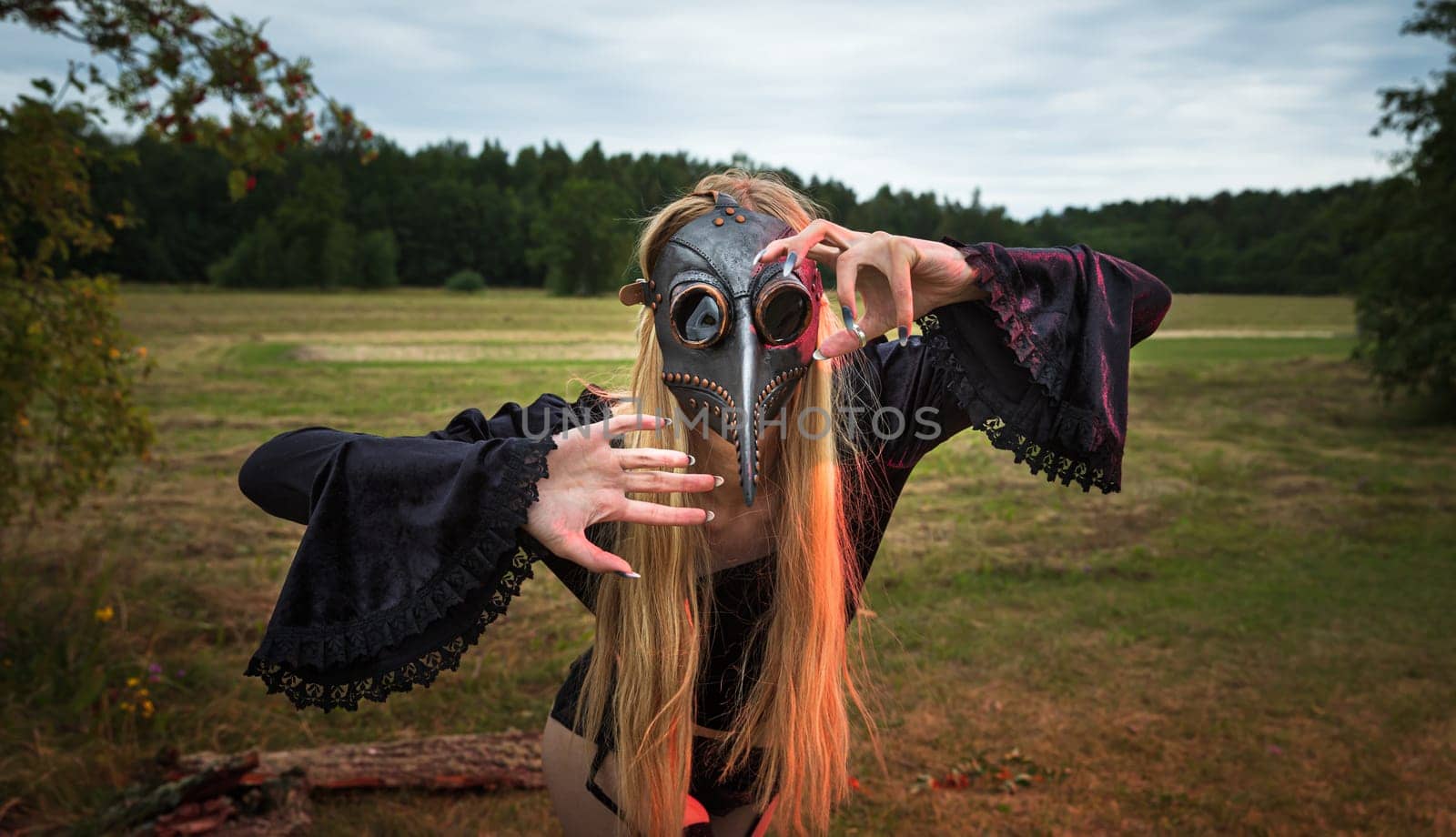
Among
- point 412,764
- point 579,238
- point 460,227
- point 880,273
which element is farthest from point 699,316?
point 460,227

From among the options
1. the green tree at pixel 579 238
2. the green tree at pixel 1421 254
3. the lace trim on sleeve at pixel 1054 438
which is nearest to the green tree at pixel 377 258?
the green tree at pixel 579 238

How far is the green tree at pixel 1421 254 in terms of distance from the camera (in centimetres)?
1326

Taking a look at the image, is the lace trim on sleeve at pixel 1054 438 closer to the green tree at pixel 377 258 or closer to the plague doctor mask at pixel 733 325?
the plague doctor mask at pixel 733 325

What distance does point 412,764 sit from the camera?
4547 mm

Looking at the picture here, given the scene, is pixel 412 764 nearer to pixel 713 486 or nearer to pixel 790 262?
pixel 713 486

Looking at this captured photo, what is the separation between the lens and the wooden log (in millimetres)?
4395

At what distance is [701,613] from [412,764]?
2827 millimetres

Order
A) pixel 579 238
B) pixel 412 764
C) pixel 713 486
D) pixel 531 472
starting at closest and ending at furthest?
1. pixel 531 472
2. pixel 713 486
3. pixel 412 764
4. pixel 579 238

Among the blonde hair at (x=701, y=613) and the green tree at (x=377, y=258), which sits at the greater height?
the green tree at (x=377, y=258)

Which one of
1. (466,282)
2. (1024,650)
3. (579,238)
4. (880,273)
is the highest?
(579,238)

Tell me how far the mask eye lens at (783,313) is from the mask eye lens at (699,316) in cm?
9

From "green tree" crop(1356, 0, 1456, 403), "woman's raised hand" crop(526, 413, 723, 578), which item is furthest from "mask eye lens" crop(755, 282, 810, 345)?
"green tree" crop(1356, 0, 1456, 403)

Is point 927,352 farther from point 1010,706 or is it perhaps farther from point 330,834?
point 1010,706

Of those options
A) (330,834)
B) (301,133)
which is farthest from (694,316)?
(301,133)
